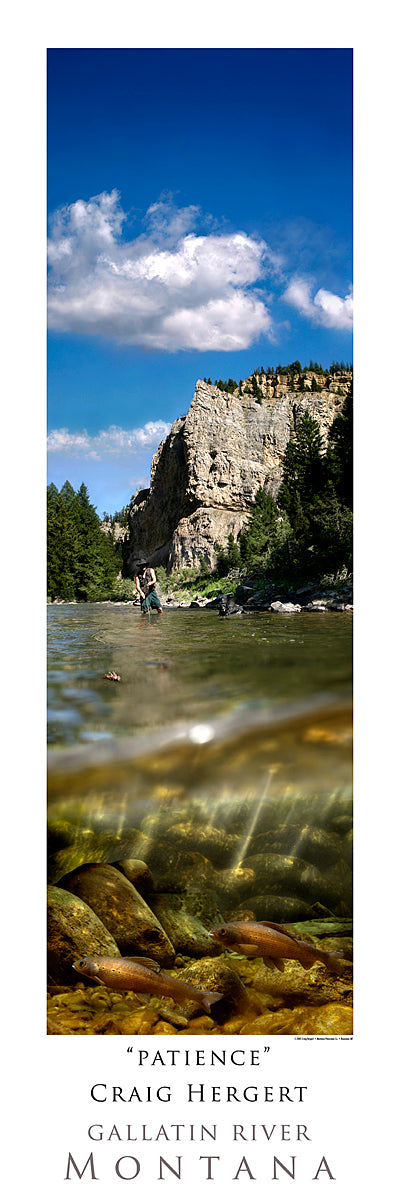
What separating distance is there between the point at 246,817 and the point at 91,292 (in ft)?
10.7

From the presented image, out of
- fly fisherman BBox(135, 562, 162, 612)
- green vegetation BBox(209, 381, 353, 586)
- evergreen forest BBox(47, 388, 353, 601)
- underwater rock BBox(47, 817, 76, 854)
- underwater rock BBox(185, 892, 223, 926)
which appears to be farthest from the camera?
fly fisherman BBox(135, 562, 162, 612)

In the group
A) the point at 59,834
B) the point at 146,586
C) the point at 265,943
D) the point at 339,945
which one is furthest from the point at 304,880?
the point at 146,586

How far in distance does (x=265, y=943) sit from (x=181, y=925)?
415mm

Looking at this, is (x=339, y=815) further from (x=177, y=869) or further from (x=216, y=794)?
(x=177, y=869)

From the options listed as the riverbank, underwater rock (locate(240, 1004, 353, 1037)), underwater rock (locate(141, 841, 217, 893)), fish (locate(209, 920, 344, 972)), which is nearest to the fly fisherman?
the riverbank

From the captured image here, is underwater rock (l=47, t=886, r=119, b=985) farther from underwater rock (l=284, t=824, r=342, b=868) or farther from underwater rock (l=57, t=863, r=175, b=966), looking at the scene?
underwater rock (l=284, t=824, r=342, b=868)

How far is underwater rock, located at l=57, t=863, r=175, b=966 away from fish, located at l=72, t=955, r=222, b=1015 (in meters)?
0.16

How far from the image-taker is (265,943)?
6.93ft

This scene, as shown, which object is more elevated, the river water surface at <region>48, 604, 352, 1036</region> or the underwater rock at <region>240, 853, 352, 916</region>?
the river water surface at <region>48, 604, 352, 1036</region>

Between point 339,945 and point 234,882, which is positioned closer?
point 339,945

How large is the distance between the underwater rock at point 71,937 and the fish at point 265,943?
0.49 metres

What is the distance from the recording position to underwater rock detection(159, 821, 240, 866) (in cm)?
250

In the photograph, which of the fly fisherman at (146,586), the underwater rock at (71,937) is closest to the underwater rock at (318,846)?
the underwater rock at (71,937)

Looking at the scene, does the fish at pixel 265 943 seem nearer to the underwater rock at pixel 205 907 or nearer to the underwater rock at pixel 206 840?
the underwater rock at pixel 205 907
